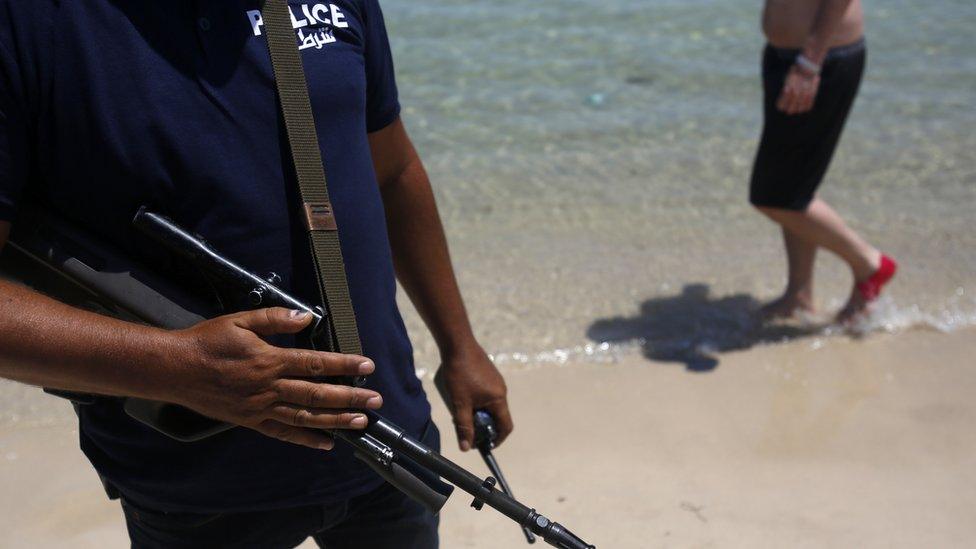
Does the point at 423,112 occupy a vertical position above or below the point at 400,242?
below

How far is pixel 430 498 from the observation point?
1661 millimetres

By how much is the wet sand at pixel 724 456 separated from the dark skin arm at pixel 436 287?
1106 millimetres

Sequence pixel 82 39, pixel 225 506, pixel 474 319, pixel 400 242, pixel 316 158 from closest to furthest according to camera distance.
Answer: pixel 82 39 < pixel 316 158 < pixel 225 506 < pixel 400 242 < pixel 474 319

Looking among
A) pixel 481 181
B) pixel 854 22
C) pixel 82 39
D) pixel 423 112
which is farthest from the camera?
pixel 423 112

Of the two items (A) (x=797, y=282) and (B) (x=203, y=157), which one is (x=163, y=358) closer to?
(B) (x=203, y=157)

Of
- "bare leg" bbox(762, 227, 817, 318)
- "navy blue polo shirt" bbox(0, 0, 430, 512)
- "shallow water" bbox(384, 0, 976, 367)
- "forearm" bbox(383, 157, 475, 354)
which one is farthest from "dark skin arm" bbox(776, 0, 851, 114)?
"navy blue polo shirt" bbox(0, 0, 430, 512)

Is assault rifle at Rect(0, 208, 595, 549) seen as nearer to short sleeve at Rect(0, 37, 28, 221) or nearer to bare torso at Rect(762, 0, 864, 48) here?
short sleeve at Rect(0, 37, 28, 221)

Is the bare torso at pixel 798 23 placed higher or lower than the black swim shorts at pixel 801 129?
higher

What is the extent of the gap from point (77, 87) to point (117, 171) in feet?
0.39

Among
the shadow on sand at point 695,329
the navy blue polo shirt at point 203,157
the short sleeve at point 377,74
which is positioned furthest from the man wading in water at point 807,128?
the navy blue polo shirt at point 203,157

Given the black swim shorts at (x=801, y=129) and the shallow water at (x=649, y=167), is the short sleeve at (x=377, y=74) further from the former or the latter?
the black swim shorts at (x=801, y=129)

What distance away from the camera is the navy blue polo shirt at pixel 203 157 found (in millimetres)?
1434

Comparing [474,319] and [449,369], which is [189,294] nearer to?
[449,369]

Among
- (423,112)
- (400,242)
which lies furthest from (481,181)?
(400,242)
